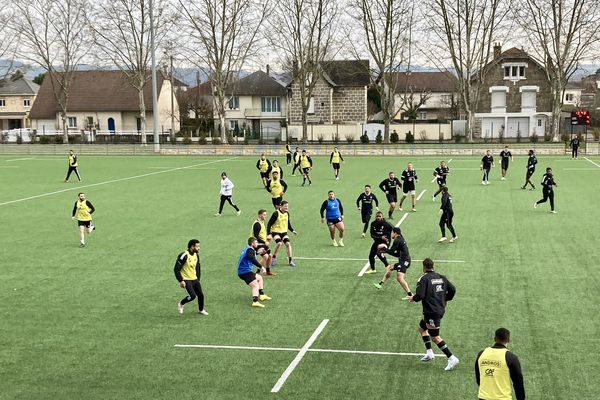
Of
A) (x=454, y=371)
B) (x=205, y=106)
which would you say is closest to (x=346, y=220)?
(x=454, y=371)

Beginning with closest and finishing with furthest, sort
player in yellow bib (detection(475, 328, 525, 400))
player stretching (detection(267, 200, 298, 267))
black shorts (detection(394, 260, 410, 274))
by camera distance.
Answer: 1. player in yellow bib (detection(475, 328, 525, 400))
2. black shorts (detection(394, 260, 410, 274))
3. player stretching (detection(267, 200, 298, 267))

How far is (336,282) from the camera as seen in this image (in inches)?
647

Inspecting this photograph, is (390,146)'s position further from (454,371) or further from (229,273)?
(454,371)

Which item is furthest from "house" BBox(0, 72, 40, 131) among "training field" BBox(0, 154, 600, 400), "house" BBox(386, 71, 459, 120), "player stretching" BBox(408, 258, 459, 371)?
"player stretching" BBox(408, 258, 459, 371)

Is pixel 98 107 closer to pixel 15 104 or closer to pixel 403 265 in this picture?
pixel 15 104

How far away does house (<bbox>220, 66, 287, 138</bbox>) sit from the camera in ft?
307

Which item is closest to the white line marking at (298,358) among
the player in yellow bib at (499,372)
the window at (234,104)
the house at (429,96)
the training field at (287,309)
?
the training field at (287,309)

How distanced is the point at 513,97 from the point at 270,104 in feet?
105

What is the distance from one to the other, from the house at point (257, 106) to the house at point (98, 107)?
9117 mm

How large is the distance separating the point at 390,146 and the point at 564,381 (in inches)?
2052

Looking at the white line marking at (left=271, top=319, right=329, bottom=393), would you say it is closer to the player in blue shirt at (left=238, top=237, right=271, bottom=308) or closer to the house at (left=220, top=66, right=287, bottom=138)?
the player in blue shirt at (left=238, top=237, right=271, bottom=308)

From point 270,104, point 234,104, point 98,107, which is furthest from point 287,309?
point 234,104

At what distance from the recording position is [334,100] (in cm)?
8831

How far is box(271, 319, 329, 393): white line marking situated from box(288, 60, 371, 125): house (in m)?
74.8
